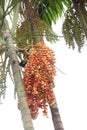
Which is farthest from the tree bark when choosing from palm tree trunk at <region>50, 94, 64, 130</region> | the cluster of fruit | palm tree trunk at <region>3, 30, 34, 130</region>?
the cluster of fruit

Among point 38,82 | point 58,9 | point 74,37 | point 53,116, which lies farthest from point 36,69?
point 74,37

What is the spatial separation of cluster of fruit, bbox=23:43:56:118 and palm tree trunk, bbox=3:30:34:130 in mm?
78

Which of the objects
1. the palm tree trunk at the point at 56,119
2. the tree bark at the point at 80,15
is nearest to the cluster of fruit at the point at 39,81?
the palm tree trunk at the point at 56,119

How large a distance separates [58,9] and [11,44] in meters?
6.98

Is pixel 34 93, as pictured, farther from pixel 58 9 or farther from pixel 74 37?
pixel 74 37

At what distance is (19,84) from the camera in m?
4.80

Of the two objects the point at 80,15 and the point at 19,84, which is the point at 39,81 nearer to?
the point at 19,84

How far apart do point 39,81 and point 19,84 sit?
0.28 m

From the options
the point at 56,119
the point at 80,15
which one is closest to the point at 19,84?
the point at 56,119

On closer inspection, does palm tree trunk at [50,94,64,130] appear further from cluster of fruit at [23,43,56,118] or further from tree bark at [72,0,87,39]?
tree bark at [72,0,87,39]

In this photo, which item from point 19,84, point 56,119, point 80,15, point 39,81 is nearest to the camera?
point 39,81

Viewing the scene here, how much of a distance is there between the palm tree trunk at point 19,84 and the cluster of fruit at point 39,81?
0.08 metres

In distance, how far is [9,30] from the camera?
5383 mm

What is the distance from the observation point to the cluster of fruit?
4.66m
